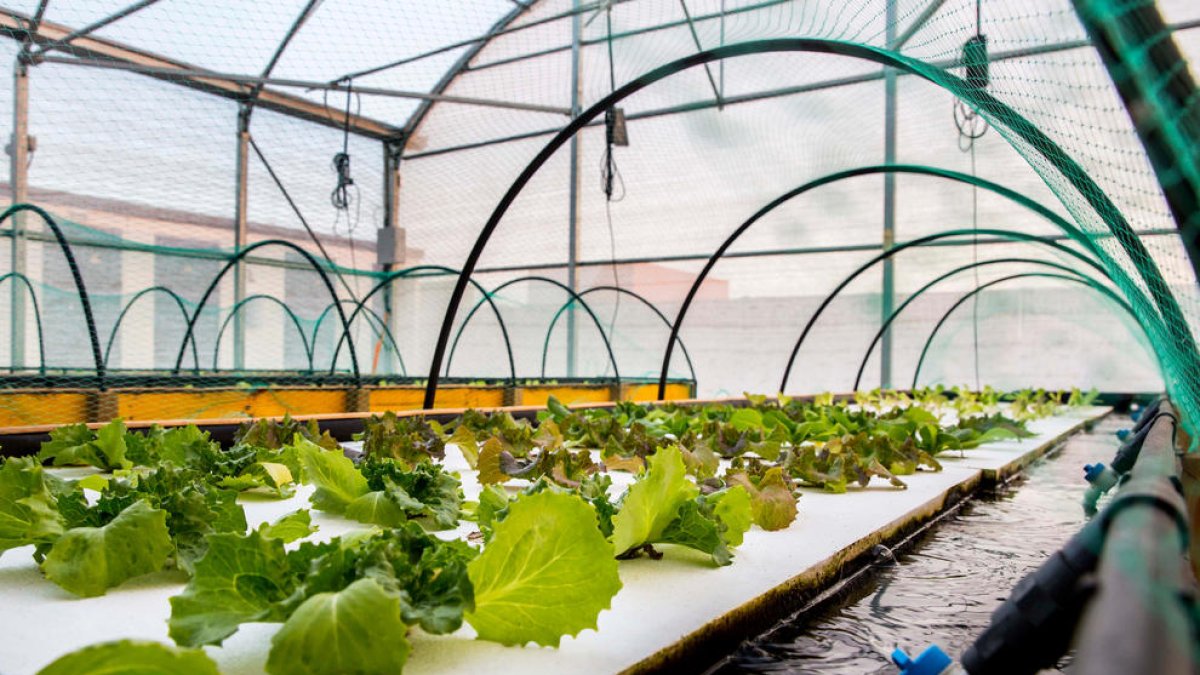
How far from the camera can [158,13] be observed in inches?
358

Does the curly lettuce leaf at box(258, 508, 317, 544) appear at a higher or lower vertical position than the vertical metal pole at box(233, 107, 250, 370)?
lower

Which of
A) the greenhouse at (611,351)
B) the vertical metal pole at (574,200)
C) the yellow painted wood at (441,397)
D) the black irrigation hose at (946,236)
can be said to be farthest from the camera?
the vertical metal pole at (574,200)

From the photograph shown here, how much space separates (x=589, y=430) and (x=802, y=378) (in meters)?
8.63

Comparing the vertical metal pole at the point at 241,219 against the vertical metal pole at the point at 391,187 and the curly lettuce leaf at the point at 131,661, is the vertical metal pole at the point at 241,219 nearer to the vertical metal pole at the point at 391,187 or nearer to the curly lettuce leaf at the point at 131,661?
the vertical metal pole at the point at 391,187

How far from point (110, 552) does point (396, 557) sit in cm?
46

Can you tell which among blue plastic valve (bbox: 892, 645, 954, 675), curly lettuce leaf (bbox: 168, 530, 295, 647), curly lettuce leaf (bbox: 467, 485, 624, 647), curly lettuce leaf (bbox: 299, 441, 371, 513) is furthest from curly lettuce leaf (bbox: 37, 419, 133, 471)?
blue plastic valve (bbox: 892, 645, 954, 675)

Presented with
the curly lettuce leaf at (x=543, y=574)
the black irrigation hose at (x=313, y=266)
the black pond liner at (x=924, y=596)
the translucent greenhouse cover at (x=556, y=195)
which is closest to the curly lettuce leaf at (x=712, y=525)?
the black pond liner at (x=924, y=596)

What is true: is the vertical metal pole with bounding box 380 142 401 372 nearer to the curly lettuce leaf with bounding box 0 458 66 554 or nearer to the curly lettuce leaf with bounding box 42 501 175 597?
the curly lettuce leaf with bounding box 0 458 66 554

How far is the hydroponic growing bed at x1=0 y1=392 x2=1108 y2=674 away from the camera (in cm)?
80

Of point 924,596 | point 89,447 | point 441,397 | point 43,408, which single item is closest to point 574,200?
point 441,397

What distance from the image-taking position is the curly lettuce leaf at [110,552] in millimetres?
1025

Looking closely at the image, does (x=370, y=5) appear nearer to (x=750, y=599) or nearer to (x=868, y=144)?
(x=868, y=144)

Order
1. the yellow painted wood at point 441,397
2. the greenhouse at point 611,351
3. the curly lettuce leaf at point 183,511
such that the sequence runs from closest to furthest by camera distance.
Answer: the greenhouse at point 611,351 → the curly lettuce leaf at point 183,511 → the yellow painted wood at point 441,397

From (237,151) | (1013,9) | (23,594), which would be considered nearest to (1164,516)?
(23,594)
